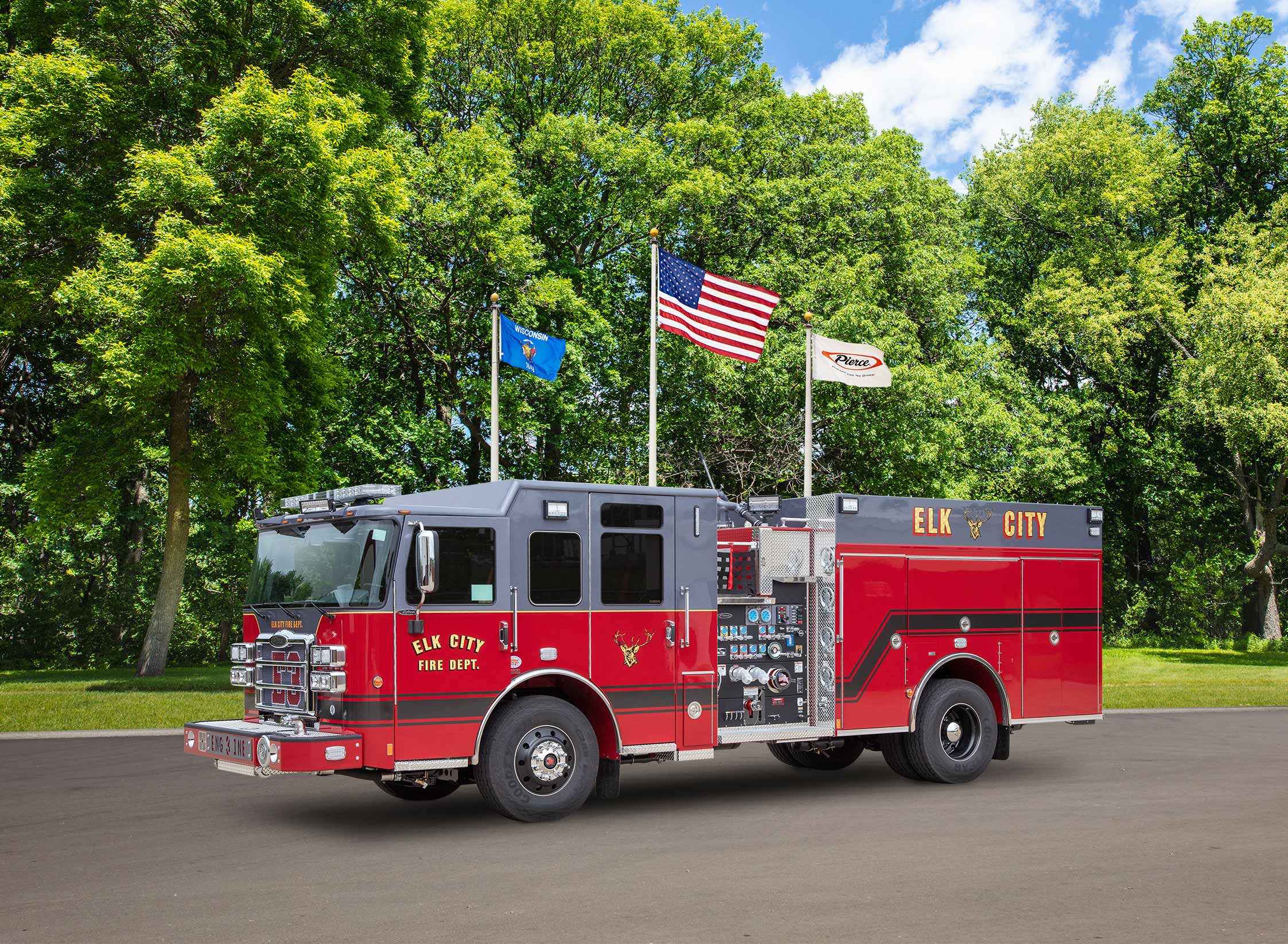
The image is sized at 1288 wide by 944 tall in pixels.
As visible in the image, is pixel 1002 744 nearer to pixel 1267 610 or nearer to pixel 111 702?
pixel 111 702

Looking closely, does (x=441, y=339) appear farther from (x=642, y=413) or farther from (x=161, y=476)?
(x=161, y=476)

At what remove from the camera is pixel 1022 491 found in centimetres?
4122

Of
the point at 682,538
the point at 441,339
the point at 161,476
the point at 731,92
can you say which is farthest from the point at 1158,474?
the point at 682,538

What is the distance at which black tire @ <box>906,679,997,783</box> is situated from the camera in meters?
12.4

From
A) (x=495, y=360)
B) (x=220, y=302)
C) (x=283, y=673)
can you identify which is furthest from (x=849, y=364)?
(x=283, y=673)

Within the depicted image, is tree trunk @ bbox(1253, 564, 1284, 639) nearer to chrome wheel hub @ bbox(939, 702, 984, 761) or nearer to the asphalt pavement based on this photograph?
the asphalt pavement

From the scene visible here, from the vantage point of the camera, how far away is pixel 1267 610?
138ft

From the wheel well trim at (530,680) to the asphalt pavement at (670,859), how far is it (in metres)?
0.71

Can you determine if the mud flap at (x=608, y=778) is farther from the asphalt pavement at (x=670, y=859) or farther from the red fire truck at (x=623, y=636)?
the asphalt pavement at (x=670, y=859)

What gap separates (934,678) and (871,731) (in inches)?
46.1

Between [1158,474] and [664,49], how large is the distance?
2288cm

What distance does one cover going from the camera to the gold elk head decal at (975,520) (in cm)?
1291

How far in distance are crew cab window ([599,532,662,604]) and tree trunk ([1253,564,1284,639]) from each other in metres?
37.0

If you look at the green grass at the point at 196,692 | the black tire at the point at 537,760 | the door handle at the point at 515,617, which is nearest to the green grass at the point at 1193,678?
the green grass at the point at 196,692
